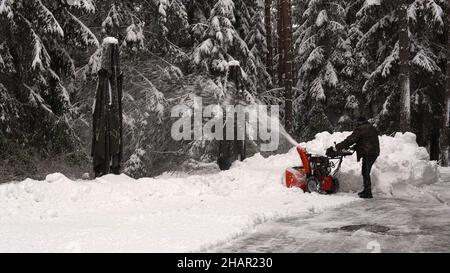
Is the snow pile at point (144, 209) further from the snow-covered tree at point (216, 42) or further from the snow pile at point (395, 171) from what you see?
the snow-covered tree at point (216, 42)

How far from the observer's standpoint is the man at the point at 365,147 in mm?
11016

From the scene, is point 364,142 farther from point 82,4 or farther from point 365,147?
point 82,4

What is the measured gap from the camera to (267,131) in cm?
1683

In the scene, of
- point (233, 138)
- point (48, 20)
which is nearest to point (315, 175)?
point (233, 138)

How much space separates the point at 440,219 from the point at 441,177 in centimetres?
696

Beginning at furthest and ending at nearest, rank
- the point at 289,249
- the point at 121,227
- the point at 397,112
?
the point at 397,112, the point at 121,227, the point at 289,249

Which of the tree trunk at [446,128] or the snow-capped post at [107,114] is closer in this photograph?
the snow-capped post at [107,114]

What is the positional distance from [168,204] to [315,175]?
3590mm

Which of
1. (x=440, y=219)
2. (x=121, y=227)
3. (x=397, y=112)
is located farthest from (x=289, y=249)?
(x=397, y=112)

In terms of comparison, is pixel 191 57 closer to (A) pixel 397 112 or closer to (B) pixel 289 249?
(A) pixel 397 112

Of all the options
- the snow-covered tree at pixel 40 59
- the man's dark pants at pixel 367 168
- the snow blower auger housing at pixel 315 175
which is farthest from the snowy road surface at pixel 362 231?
the snow-covered tree at pixel 40 59

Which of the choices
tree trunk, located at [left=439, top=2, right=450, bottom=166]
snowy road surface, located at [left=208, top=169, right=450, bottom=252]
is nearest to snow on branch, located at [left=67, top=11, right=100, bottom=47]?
snowy road surface, located at [left=208, top=169, right=450, bottom=252]

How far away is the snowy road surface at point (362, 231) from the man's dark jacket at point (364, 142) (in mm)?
1254
